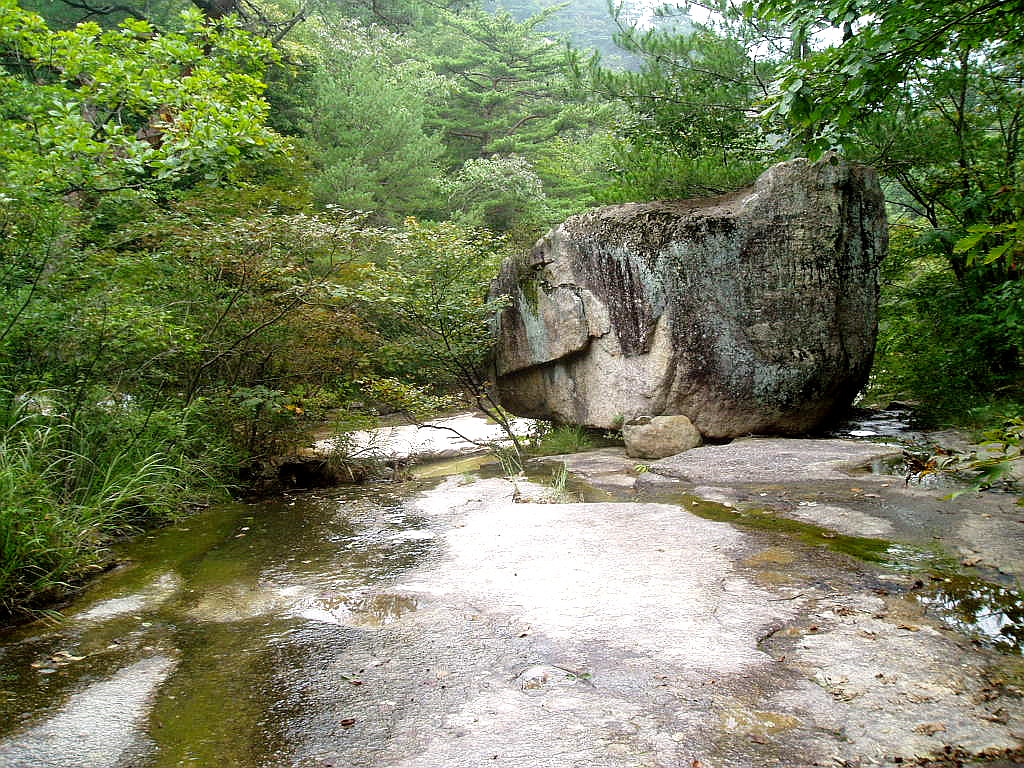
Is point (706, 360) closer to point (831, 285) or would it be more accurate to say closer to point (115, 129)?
point (831, 285)

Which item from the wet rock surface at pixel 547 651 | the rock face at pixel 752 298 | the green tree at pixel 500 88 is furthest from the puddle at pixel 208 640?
the green tree at pixel 500 88

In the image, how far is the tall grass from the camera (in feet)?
11.1

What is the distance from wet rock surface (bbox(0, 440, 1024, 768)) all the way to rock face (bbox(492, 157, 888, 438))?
2857 millimetres

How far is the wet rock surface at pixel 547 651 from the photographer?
205 centimetres

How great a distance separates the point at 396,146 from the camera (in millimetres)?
17266

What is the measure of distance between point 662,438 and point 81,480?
5.19m

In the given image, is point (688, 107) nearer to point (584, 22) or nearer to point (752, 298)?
point (752, 298)

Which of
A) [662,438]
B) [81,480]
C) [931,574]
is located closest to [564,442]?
[662,438]

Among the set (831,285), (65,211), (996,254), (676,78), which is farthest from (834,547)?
(676,78)

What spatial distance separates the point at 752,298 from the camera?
24.0 feet

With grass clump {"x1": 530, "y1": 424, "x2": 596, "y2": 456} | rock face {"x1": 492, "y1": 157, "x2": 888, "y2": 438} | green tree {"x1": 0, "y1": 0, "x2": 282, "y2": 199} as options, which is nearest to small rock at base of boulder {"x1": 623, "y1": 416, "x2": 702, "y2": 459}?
rock face {"x1": 492, "y1": 157, "x2": 888, "y2": 438}

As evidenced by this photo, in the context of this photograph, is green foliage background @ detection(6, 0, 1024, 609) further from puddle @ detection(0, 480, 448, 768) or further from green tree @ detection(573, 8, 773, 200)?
puddle @ detection(0, 480, 448, 768)

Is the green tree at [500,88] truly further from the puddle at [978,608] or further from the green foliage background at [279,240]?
the puddle at [978,608]

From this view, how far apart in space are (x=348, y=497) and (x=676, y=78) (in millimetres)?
6259
